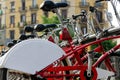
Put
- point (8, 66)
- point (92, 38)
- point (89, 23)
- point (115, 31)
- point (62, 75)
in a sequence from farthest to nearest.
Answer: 1. point (89, 23)
2. point (92, 38)
3. point (115, 31)
4. point (62, 75)
5. point (8, 66)

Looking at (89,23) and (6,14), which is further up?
(6,14)

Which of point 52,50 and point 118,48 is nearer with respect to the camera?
point 52,50

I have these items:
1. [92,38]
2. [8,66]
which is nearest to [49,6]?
[8,66]

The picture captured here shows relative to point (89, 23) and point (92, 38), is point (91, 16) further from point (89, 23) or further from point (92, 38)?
point (92, 38)

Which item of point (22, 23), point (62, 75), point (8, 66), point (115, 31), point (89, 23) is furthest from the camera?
point (22, 23)

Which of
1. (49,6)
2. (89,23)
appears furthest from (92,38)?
(49,6)

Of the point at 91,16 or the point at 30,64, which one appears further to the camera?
the point at 91,16

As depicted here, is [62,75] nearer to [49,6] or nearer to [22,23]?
[49,6]

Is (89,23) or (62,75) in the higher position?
(89,23)

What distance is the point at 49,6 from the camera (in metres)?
4.16

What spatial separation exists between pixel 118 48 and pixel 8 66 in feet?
3.73

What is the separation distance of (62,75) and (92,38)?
1.09m

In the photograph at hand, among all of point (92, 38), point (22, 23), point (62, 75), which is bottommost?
point (62, 75)

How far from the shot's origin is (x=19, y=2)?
59125mm
